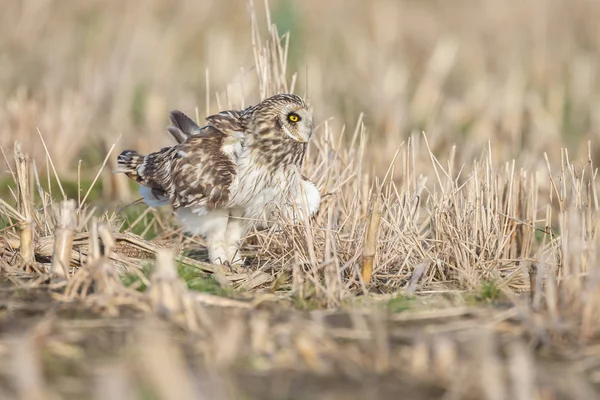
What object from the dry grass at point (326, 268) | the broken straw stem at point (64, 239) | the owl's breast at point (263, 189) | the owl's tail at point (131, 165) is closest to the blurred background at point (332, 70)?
the dry grass at point (326, 268)

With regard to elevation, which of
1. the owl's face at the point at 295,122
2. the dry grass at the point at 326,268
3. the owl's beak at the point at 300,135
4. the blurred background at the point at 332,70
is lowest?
the dry grass at the point at 326,268

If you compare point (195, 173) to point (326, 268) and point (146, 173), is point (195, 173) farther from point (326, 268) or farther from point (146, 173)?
point (326, 268)

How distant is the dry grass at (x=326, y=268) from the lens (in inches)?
148

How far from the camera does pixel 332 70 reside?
13719 millimetres

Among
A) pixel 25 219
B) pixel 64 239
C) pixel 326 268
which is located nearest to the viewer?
pixel 64 239

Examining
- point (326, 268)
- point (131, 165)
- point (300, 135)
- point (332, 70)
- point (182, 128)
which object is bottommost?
point (326, 268)

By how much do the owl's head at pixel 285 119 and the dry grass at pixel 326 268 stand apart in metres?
0.48

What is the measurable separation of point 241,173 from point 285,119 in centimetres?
42

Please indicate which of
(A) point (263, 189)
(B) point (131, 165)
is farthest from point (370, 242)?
(B) point (131, 165)

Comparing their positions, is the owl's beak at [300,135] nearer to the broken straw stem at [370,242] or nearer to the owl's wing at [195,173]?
the owl's wing at [195,173]

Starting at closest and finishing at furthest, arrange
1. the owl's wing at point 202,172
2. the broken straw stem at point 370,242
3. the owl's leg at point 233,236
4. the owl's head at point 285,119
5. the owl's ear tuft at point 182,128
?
the broken straw stem at point 370,242
the owl's wing at point 202,172
the owl's head at point 285,119
the owl's leg at point 233,236
the owl's ear tuft at point 182,128

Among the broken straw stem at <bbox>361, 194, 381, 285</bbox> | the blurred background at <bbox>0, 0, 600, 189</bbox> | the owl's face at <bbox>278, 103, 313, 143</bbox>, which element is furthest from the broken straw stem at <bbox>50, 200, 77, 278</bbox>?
the blurred background at <bbox>0, 0, 600, 189</bbox>

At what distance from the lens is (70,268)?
5.56 meters

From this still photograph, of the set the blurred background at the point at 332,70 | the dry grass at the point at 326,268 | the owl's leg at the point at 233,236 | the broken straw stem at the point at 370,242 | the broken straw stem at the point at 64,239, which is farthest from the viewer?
the blurred background at the point at 332,70
